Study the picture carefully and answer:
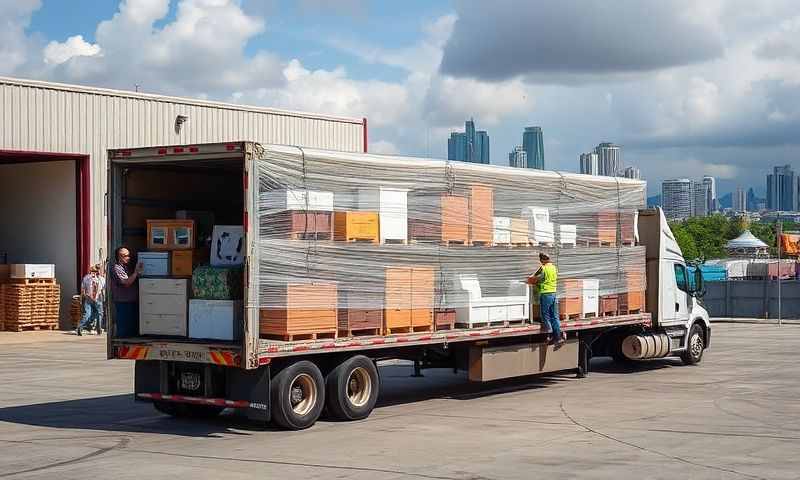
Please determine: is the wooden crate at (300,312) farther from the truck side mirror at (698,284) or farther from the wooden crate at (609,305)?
the truck side mirror at (698,284)

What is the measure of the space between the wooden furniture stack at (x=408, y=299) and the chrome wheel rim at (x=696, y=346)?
8.62m

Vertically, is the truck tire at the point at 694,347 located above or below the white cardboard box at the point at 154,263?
below

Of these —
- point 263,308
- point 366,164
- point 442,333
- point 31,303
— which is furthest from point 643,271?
point 31,303

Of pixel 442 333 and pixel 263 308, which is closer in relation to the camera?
pixel 263 308

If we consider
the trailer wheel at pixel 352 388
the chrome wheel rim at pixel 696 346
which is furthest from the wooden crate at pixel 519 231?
the chrome wheel rim at pixel 696 346

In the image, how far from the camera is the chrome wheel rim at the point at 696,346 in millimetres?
22859

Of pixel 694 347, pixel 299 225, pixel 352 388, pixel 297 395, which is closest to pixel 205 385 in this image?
pixel 297 395

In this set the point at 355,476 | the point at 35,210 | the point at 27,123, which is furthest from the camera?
the point at 35,210

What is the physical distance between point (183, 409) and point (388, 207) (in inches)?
150

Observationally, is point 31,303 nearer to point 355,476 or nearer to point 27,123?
point 27,123

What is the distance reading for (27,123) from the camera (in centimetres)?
3095

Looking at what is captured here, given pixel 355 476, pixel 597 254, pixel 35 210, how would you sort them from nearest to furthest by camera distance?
1. pixel 355 476
2. pixel 597 254
3. pixel 35 210

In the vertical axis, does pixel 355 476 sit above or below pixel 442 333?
below

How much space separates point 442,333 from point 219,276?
350cm
